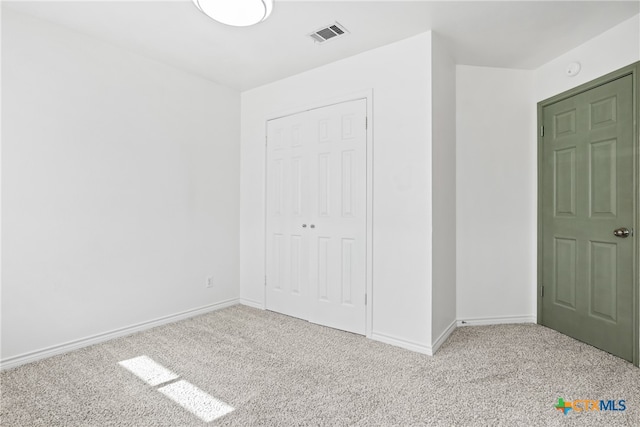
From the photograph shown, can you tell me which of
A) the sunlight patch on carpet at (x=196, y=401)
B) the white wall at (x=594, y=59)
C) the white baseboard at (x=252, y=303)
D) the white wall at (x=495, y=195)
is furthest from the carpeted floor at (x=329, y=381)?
the white wall at (x=594, y=59)

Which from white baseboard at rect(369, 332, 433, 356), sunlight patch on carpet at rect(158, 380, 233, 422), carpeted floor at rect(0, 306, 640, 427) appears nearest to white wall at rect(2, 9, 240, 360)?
carpeted floor at rect(0, 306, 640, 427)

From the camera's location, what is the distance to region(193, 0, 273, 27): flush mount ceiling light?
1975 millimetres

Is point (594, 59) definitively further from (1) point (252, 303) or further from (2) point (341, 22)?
(1) point (252, 303)

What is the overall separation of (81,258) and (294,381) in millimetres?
1939

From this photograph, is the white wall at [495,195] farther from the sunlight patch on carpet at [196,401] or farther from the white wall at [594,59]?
the sunlight patch on carpet at [196,401]

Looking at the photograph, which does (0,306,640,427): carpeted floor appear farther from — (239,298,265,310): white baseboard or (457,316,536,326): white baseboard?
(239,298,265,310): white baseboard

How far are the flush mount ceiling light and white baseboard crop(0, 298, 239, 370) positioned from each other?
2609 millimetres

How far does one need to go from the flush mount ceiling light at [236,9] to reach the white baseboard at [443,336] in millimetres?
2639

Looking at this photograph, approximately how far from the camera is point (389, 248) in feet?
9.11

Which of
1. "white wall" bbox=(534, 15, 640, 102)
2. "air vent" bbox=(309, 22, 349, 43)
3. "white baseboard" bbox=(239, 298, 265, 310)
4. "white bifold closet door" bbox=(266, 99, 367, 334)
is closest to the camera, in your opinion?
"white wall" bbox=(534, 15, 640, 102)

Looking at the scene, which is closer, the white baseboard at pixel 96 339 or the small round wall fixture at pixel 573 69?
the white baseboard at pixel 96 339

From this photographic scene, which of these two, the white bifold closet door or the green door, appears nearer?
the green door

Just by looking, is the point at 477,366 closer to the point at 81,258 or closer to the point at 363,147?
the point at 363,147

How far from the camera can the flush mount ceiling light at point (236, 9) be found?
197 cm
